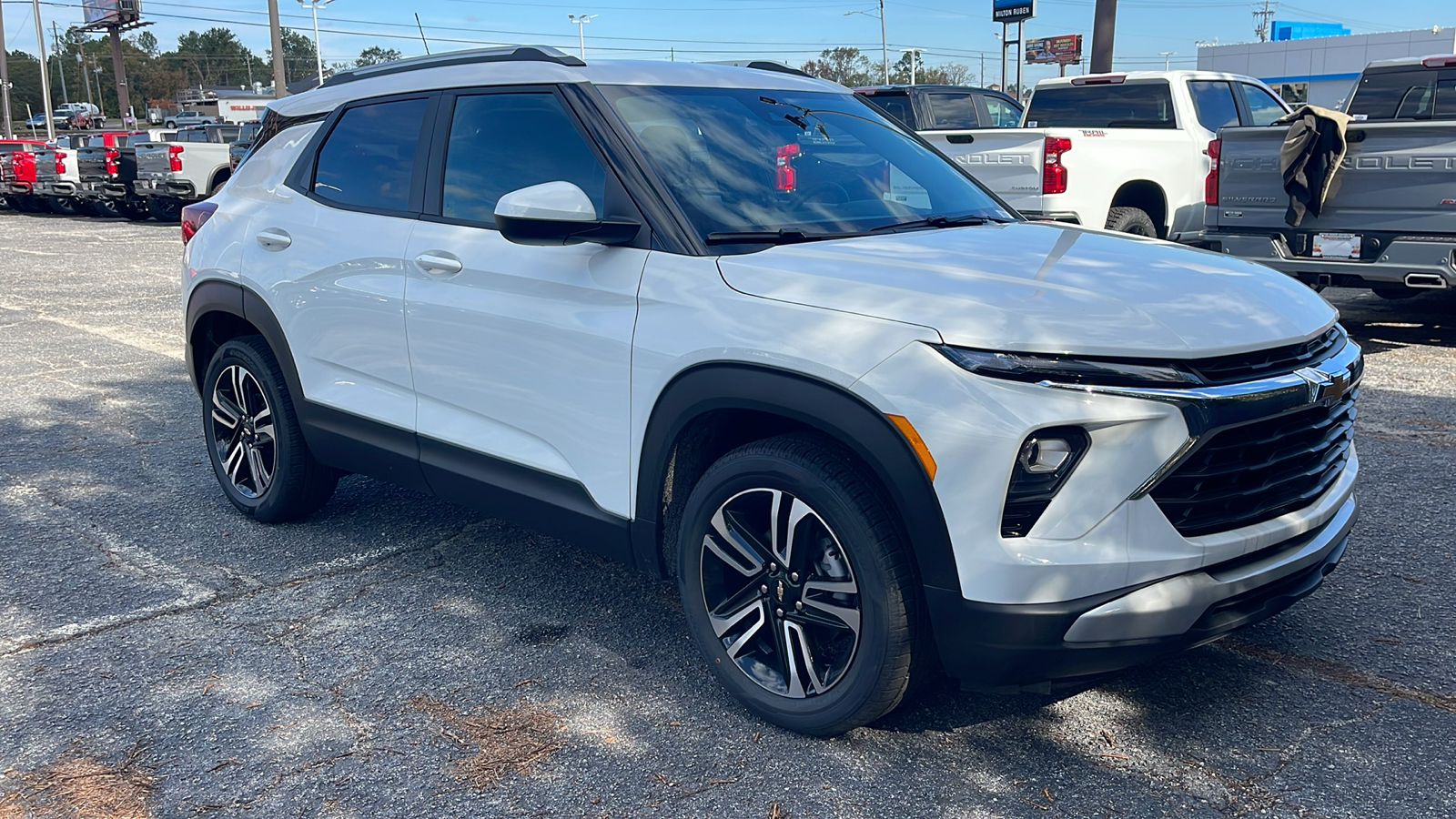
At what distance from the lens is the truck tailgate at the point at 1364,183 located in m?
7.63

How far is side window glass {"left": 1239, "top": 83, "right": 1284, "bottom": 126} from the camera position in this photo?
11789 mm

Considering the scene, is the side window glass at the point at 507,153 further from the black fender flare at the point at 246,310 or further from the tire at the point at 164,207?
the tire at the point at 164,207

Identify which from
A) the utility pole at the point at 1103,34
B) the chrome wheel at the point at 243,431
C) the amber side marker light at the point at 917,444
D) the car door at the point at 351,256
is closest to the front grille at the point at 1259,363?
the amber side marker light at the point at 917,444

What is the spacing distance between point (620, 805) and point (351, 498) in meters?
2.97

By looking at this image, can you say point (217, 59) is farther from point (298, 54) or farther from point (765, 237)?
point (765, 237)

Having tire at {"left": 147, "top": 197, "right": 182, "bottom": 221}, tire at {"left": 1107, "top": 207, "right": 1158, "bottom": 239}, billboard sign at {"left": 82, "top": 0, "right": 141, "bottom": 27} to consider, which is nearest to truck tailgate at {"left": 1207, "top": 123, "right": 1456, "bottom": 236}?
tire at {"left": 1107, "top": 207, "right": 1158, "bottom": 239}

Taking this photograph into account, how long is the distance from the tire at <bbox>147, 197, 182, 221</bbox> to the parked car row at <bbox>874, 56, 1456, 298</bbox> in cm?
1781

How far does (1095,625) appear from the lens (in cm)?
269

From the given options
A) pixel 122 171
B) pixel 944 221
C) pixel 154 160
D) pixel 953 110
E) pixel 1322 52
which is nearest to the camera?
pixel 944 221

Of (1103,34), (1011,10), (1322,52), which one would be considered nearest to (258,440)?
(1103,34)

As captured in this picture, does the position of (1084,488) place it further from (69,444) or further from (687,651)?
(69,444)

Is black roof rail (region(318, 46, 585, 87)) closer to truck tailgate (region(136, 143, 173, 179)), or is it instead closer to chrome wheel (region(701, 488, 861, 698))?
chrome wheel (region(701, 488, 861, 698))

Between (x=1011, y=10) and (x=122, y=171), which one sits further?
(x=1011, y=10)

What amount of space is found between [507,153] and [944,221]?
145 centimetres
